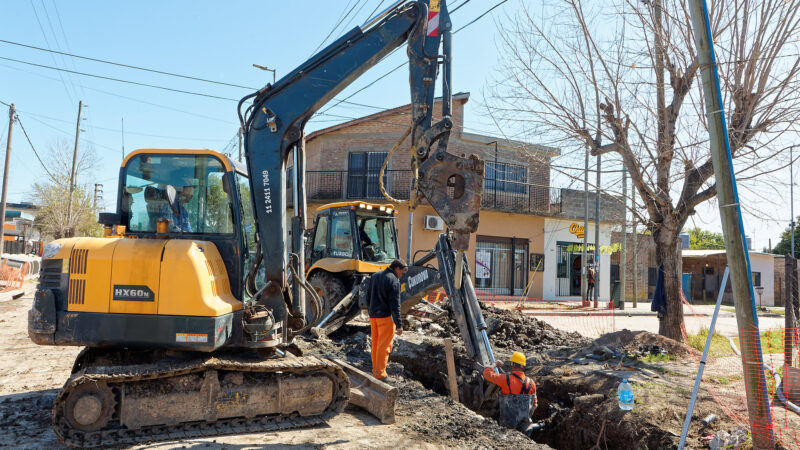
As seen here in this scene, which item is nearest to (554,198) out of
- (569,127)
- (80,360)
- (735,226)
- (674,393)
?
(569,127)

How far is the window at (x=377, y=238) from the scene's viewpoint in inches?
452

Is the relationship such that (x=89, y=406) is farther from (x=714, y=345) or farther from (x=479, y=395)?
(x=714, y=345)

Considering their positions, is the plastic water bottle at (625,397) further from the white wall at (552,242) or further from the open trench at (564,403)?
the white wall at (552,242)

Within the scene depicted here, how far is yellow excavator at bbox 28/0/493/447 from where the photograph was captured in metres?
4.91

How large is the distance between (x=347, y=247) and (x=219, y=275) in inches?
238

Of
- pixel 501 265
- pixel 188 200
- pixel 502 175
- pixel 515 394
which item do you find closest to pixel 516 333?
pixel 515 394

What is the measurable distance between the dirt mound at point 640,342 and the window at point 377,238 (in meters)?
4.61

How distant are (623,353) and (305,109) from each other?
22.6ft

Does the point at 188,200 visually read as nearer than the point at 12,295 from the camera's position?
Yes

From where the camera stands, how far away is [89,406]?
186 inches

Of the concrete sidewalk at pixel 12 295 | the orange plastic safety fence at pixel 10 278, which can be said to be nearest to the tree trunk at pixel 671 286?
the concrete sidewalk at pixel 12 295

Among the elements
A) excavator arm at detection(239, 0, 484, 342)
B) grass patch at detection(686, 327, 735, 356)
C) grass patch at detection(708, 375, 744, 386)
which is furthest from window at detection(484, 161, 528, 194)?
excavator arm at detection(239, 0, 484, 342)

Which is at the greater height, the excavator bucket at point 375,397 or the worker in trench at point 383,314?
the worker in trench at point 383,314

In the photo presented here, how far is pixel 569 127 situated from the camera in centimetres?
1000
